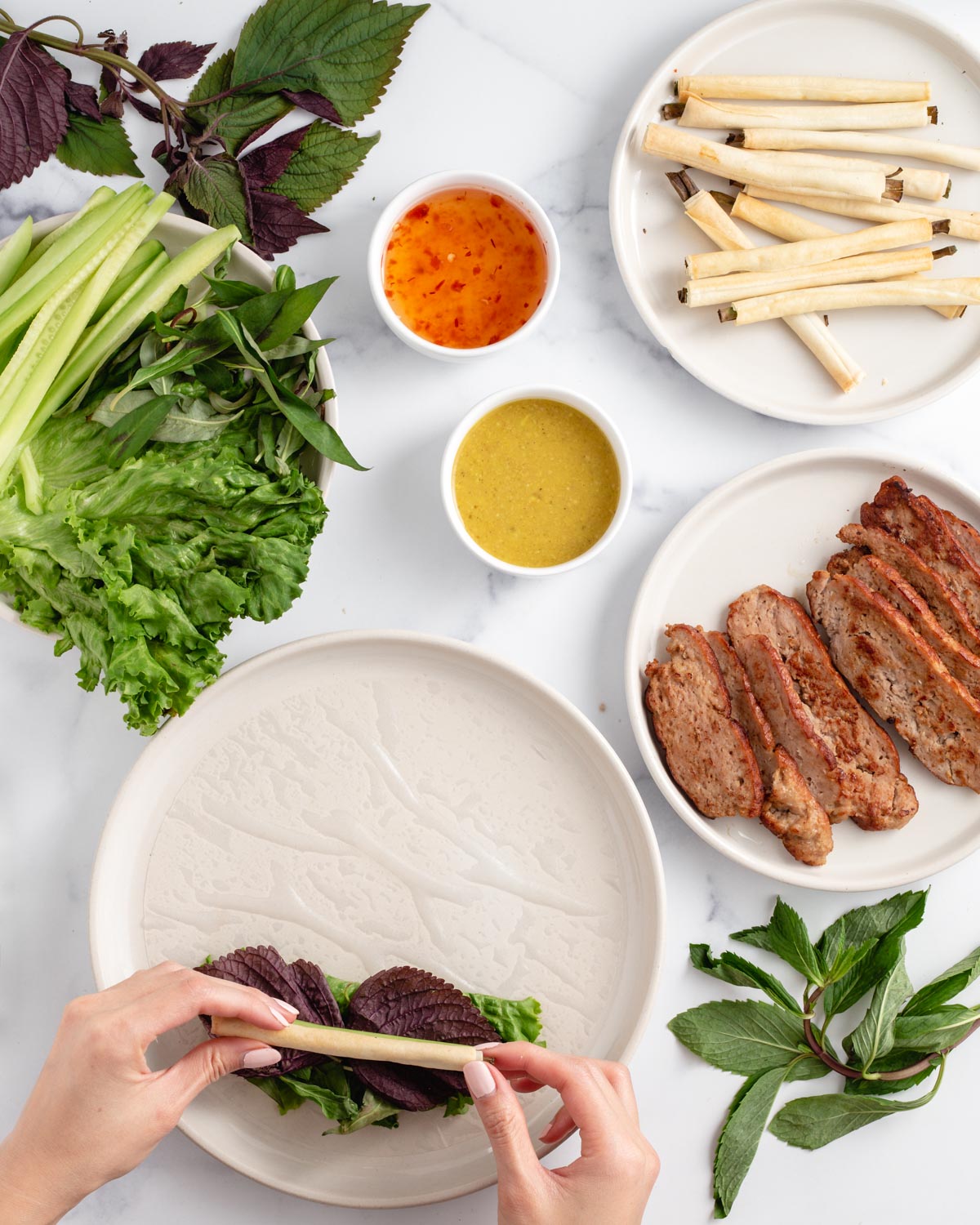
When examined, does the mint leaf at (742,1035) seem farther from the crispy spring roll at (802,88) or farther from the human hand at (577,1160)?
the crispy spring roll at (802,88)

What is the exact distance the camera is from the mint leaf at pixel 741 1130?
2.28m

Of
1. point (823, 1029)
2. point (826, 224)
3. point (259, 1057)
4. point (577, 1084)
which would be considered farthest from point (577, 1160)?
point (826, 224)

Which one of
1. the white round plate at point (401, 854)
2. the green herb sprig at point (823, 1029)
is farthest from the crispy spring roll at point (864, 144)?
the green herb sprig at point (823, 1029)

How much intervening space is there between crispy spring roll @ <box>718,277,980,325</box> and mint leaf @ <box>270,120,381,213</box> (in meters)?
0.92

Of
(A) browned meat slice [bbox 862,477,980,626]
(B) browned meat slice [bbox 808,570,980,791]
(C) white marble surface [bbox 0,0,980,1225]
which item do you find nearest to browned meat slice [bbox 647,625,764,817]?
(C) white marble surface [bbox 0,0,980,1225]

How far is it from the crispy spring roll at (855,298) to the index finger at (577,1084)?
158 centimetres

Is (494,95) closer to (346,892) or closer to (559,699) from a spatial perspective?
(559,699)

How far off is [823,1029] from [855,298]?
1.66m

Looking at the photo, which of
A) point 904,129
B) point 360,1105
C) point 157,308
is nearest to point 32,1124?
point 360,1105

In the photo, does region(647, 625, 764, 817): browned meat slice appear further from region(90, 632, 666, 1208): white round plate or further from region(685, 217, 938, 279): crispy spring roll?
region(685, 217, 938, 279): crispy spring roll

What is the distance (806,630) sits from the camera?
225 centimetres

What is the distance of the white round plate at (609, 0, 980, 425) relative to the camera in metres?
2.26

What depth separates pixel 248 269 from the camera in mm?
2012

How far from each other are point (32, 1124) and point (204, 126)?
79.9 inches
